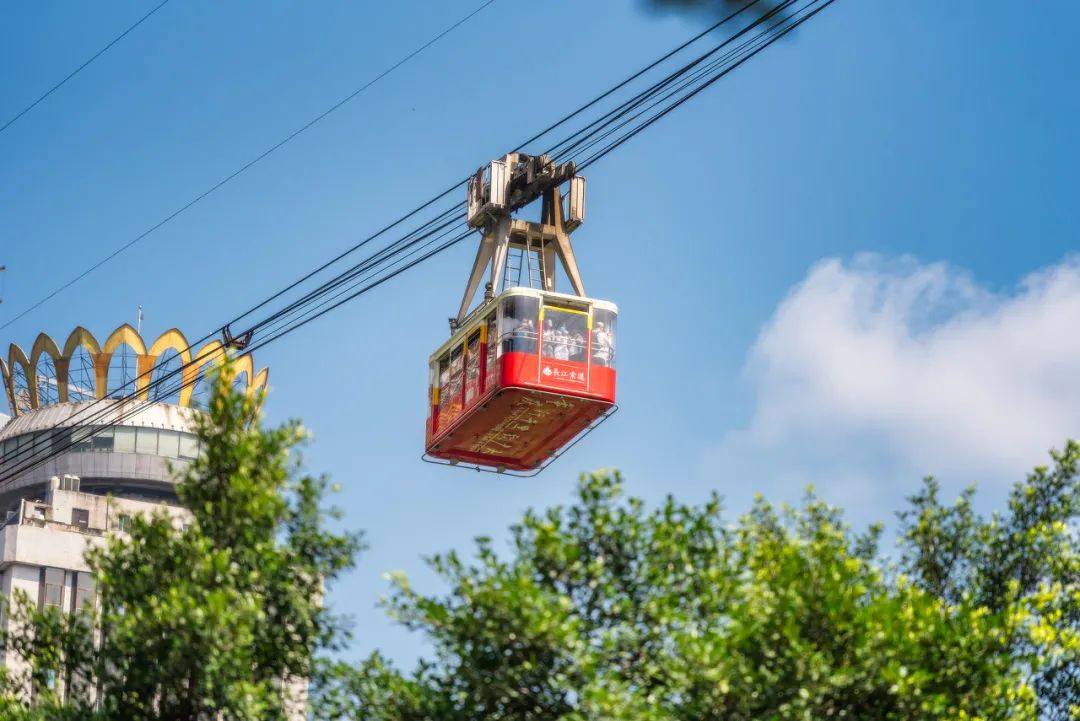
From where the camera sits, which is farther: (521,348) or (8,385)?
(8,385)

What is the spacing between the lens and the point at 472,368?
1777 inches

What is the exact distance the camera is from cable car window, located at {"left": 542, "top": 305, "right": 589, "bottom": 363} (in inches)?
1730

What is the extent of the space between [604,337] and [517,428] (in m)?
2.90

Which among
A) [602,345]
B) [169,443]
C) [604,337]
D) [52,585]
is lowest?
[602,345]

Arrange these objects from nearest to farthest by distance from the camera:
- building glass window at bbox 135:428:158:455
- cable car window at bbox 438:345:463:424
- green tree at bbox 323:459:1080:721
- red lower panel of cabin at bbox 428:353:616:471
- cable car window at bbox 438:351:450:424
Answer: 1. green tree at bbox 323:459:1080:721
2. red lower panel of cabin at bbox 428:353:616:471
3. cable car window at bbox 438:345:463:424
4. cable car window at bbox 438:351:450:424
5. building glass window at bbox 135:428:158:455

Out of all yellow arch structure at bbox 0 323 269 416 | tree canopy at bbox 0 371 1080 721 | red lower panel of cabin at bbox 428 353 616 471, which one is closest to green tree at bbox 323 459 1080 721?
tree canopy at bbox 0 371 1080 721

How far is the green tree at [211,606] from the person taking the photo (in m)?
26.3

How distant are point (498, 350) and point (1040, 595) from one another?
1745cm

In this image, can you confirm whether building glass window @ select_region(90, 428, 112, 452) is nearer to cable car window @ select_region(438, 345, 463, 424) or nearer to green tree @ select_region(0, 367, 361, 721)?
cable car window @ select_region(438, 345, 463, 424)

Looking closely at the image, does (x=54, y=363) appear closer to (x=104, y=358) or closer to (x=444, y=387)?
(x=104, y=358)

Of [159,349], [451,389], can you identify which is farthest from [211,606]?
[159,349]

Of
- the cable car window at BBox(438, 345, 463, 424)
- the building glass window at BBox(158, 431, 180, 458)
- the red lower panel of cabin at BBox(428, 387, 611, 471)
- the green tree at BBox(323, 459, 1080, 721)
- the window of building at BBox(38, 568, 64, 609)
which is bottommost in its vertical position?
the green tree at BBox(323, 459, 1080, 721)

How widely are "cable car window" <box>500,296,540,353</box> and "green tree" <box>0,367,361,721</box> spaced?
14479 mm

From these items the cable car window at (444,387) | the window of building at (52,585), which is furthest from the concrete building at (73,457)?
the cable car window at (444,387)
